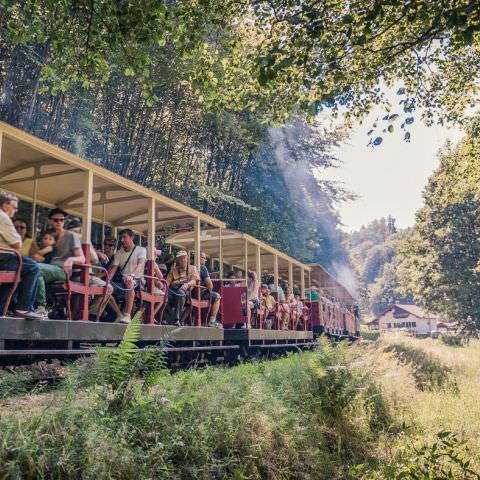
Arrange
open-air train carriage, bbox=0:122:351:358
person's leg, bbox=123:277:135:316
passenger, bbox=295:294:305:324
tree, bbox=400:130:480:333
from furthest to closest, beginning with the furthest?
tree, bbox=400:130:480:333 → passenger, bbox=295:294:305:324 → person's leg, bbox=123:277:135:316 → open-air train carriage, bbox=0:122:351:358

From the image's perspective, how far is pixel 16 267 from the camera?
18.6ft

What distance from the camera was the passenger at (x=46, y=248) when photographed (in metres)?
6.60

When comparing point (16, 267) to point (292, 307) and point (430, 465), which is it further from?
point (292, 307)

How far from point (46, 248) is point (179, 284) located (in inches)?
116

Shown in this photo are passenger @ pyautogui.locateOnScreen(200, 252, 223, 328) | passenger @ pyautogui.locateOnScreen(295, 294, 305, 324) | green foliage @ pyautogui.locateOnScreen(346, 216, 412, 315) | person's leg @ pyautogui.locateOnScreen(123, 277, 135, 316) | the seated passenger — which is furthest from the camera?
green foliage @ pyautogui.locateOnScreen(346, 216, 412, 315)

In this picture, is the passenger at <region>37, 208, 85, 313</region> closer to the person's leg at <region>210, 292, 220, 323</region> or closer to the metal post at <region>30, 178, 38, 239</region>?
the metal post at <region>30, 178, 38, 239</region>

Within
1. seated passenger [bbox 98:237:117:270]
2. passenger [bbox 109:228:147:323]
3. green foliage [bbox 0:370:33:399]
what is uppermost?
seated passenger [bbox 98:237:117:270]

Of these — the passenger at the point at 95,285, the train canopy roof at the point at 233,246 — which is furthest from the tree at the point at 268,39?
the train canopy roof at the point at 233,246

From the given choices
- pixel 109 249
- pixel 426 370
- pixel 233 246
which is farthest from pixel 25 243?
pixel 426 370

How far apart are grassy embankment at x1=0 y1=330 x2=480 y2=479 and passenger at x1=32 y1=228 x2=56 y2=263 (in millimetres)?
1886

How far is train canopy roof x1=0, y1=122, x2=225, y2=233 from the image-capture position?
21.9 ft

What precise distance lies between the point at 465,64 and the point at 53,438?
24.7ft

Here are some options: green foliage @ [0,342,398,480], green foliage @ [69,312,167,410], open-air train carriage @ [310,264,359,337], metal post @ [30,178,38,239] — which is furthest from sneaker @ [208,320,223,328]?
open-air train carriage @ [310,264,359,337]

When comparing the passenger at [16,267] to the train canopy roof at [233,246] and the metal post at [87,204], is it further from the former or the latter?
the train canopy roof at [233,246]
